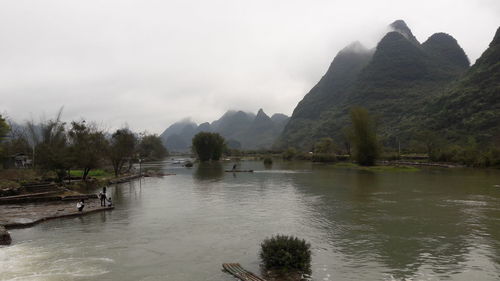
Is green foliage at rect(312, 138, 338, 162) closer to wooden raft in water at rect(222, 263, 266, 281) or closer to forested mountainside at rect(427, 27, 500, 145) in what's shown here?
forested mountainside at rect(427, 27, 500, 145)

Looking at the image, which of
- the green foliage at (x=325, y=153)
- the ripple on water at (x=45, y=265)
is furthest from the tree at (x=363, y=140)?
the ripple on water at (x=45, y=265)

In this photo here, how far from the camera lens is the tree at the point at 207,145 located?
153 meters

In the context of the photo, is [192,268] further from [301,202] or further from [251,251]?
[301,202]

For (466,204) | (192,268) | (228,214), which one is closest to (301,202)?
(228,214)

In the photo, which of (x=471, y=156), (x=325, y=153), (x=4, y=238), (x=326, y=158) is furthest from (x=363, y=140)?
(x=4, y=238)

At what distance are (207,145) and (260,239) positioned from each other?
134m

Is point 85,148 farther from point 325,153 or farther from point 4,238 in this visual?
point 325,153

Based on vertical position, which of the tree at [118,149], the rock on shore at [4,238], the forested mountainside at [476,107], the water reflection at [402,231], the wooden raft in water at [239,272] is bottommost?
the water reflection at [402,231]

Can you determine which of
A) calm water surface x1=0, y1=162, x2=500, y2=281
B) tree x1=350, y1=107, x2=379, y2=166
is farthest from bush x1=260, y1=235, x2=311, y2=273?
tree x1=350, y1=107, x2=379, y2=166

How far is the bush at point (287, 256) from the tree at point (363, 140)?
87.6 metres

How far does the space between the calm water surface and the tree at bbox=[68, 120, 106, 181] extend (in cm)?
2257

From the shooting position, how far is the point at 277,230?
77.0 ft

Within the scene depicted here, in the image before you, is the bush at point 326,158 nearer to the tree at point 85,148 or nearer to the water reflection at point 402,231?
the tree at point 85,148

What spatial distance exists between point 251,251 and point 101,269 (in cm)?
752
